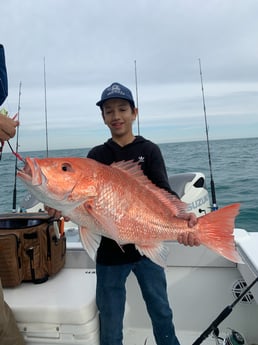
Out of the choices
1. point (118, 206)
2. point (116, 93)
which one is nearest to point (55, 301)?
point (118, 206)

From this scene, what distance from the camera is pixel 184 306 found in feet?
9.49

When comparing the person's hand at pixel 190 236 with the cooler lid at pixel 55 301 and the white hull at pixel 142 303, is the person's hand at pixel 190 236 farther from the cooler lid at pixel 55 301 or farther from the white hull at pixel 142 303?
the cooler lid at pixel 55 301

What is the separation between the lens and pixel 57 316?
87.5 inches

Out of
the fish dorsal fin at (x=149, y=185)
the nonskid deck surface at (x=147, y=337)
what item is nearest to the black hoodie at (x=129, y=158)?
the fish dorsal fin at (x=149, y=185)

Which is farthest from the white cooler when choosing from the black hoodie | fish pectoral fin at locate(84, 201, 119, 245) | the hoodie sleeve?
the hoodie sleeve

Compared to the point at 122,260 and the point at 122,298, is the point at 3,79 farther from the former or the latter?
the point at 122,298

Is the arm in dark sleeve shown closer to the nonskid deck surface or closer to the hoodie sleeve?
the hoodie sleeve

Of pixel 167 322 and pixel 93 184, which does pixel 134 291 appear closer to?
pixel 167 322

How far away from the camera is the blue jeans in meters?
2.17

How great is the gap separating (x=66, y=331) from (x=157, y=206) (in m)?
1.10

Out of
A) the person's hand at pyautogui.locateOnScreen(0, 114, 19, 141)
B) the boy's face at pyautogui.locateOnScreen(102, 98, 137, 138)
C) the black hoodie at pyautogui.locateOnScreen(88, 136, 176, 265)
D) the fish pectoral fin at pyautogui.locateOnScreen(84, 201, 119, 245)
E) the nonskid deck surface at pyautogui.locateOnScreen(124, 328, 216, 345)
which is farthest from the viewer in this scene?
the nonskid deck surface at pyautogui.locateOnScreen(124, 328, 216, 345)

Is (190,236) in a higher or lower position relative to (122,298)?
higher

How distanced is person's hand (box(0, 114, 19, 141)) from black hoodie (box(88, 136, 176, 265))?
69 cm

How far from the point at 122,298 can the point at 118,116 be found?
3.96 ft
